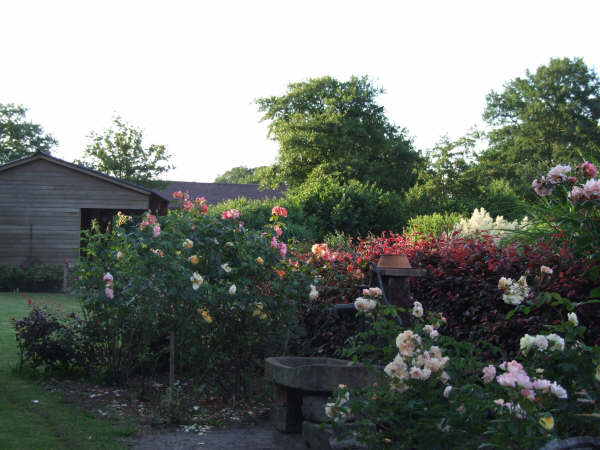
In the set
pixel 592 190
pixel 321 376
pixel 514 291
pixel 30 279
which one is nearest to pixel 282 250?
pixel 321 376

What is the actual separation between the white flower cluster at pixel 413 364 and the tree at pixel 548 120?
1372 inches

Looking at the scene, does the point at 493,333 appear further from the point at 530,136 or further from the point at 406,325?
the point at 530,136

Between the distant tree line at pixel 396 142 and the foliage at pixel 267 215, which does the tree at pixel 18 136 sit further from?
the foliage at pixel 267 215

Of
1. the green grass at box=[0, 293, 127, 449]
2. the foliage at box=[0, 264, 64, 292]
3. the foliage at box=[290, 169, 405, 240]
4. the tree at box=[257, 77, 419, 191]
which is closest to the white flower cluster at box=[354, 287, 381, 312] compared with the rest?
the green grass at box=[0, 293, 127, 449]

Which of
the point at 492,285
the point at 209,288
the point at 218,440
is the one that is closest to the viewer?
the point at 492,285

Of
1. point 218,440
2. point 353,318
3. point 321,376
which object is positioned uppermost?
point 353,318

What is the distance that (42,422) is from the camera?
471 cm

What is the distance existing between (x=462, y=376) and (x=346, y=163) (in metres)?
32.9

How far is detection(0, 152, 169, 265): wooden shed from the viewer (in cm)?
2030

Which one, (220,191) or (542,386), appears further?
(220,191)

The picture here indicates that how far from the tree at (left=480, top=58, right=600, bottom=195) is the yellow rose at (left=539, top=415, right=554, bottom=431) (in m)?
35.3

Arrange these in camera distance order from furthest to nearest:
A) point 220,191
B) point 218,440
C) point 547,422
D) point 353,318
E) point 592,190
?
point 220,191 < point 353,318 < point 218,440 < point 592,190 < point 547,422

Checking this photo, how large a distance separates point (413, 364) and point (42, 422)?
3.49 meters

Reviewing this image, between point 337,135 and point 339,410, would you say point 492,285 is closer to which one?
point 339,410
